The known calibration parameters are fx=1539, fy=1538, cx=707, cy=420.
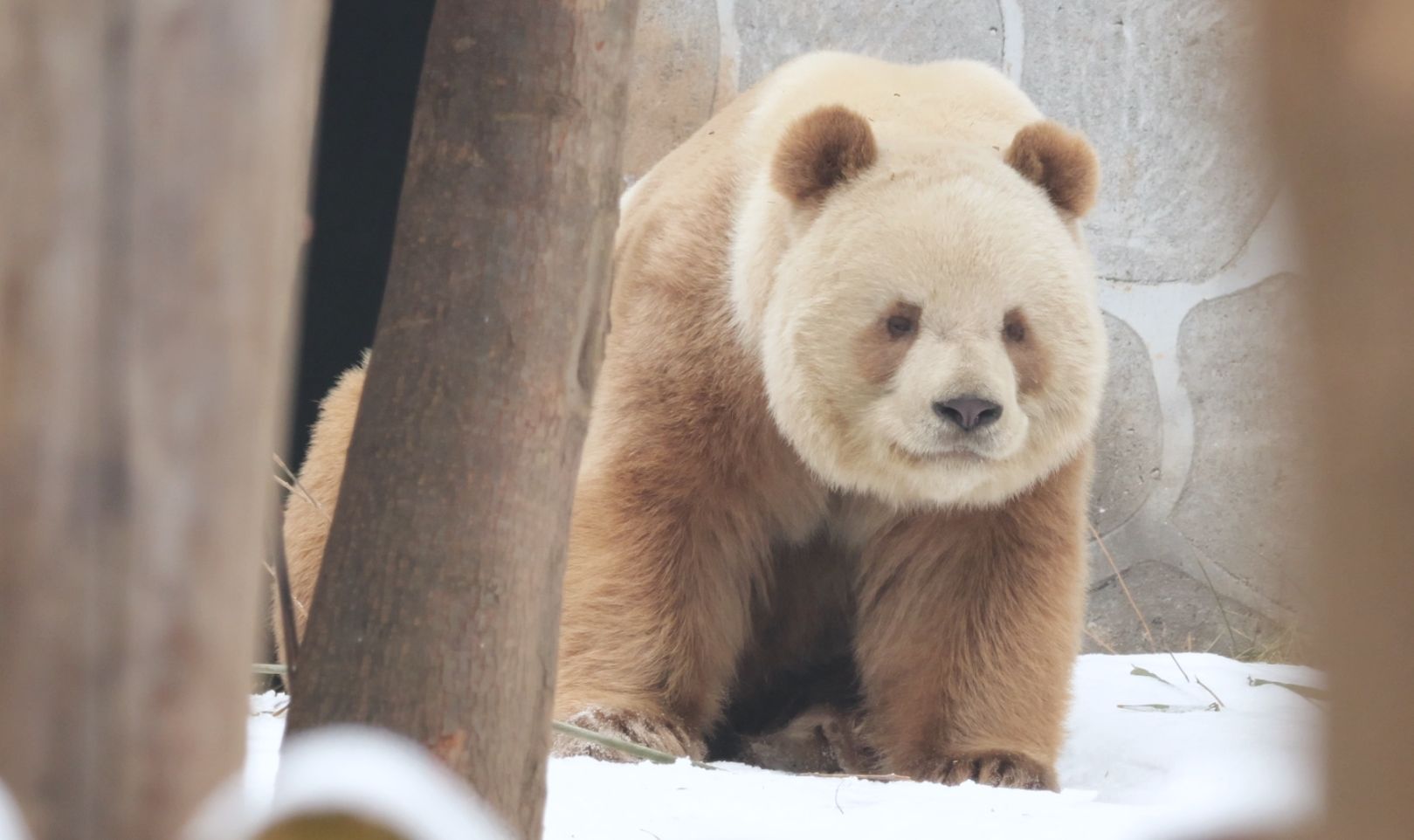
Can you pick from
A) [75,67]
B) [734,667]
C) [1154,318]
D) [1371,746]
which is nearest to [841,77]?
[734,667]

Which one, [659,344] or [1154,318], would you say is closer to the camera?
[659,344]

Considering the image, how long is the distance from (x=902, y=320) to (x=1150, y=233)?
2.66 m

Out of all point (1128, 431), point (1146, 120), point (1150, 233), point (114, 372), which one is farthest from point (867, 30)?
point (114, 372)

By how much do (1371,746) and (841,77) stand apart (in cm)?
351

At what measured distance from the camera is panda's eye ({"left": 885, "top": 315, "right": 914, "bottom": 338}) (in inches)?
133

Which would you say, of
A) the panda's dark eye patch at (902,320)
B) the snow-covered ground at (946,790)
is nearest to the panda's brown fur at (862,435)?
the panda's dark eye patch at (902,320)

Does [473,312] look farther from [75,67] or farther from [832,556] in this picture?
[832,556]

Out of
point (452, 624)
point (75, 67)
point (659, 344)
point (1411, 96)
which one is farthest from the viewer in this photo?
point (659, 344)

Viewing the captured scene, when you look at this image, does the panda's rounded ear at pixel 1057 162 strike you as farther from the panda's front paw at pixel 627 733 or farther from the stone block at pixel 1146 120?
the stone block at pixel 1146 120

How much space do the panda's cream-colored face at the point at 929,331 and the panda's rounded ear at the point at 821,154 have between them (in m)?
0.03

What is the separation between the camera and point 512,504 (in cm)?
181

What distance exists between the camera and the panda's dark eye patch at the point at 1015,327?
3.37 meters

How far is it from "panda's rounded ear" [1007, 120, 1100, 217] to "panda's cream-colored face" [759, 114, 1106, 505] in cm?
4

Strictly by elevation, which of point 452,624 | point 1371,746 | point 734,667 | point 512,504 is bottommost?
point 734,667
